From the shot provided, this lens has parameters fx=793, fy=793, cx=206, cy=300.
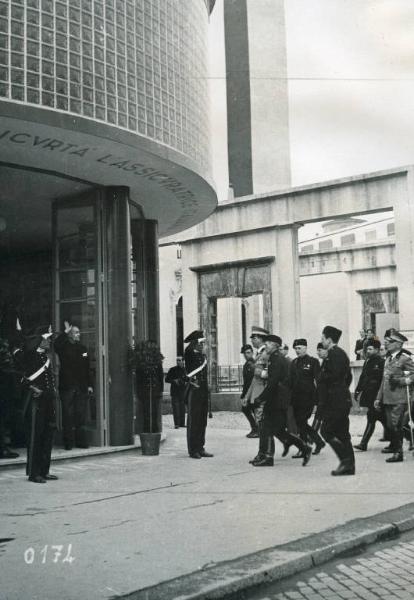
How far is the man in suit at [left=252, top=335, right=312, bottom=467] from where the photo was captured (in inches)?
405

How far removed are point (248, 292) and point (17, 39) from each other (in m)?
12.3

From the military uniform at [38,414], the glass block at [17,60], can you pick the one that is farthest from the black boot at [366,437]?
the glass block at [17,60]

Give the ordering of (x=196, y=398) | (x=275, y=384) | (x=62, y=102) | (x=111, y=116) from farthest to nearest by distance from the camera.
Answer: (x=196, y=398) → (x=275, y=384) → (x=111, y=116) → (x=62, y=102)

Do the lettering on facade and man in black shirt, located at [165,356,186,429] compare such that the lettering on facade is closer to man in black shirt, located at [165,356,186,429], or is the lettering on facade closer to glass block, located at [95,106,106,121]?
glass block, located at [95,106,106,121]

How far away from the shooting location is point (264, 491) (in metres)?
8.16

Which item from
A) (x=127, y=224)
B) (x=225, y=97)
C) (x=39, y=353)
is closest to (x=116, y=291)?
(x=127, y=224)

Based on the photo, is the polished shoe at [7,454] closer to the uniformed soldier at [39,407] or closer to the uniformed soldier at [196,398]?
the uniformed soldier at [39,407]

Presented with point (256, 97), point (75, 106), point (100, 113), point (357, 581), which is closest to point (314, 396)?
point (100, 113)

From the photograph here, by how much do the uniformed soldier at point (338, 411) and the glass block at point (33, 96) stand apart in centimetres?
450

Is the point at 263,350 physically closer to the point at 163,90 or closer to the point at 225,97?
the point at 163,90

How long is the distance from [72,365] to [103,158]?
3.21 meters

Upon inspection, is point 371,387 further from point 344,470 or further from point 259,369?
point 344,470

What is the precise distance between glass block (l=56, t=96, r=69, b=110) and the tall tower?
16.5 metres

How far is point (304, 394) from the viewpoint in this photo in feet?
38.6
